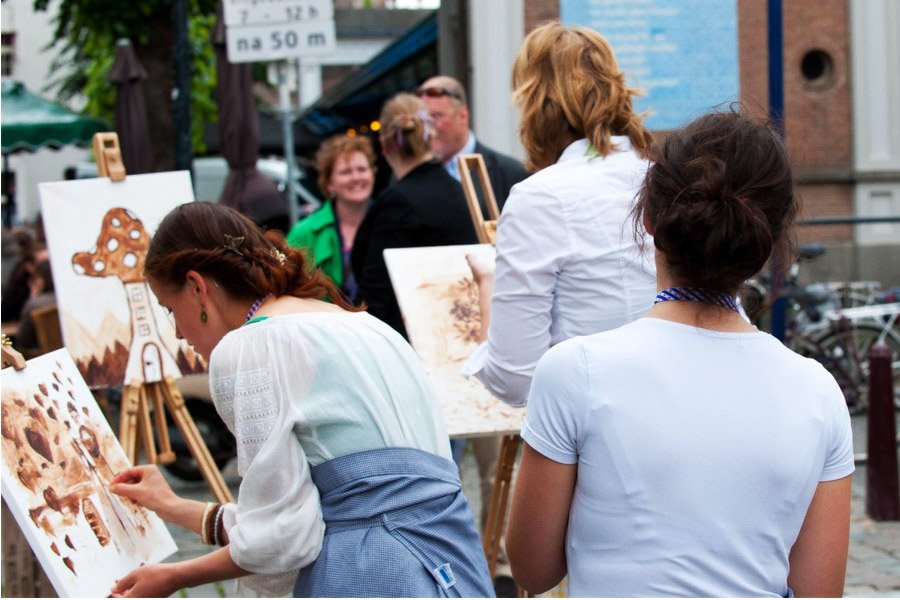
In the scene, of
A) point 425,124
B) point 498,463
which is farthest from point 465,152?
point 498,463

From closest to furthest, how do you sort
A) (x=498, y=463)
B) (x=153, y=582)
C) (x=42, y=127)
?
(x=153, y=582), (x=498, y=463), (x=42, y=127)

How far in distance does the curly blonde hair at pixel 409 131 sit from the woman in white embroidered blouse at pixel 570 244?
1836 millimetres

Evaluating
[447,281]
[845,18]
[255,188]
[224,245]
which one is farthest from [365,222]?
[845,18]

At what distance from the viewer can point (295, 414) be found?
7.57 feet

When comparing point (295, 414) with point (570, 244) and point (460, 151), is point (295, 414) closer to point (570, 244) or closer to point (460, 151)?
point (570, 244)

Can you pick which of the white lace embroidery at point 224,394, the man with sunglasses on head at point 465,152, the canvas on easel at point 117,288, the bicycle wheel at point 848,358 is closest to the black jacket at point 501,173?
the man with sunglasses on head at point 465,152

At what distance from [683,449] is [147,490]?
1.46 metres

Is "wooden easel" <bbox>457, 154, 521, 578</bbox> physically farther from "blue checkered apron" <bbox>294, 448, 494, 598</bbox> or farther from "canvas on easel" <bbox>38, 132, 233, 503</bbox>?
"blue checkered apron" <bbox>294, 448, 494, 598</bbox>

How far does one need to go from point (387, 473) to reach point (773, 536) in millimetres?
782

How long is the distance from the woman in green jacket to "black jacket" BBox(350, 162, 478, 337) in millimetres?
927

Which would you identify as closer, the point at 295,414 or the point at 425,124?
the point at 295,414

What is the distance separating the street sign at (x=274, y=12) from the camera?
291 inches

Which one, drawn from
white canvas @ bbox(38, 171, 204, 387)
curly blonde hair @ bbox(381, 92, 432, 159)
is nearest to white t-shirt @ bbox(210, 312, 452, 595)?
white canvas @ bbox(38, 171, 204, 387)

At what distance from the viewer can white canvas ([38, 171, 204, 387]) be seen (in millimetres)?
4574
